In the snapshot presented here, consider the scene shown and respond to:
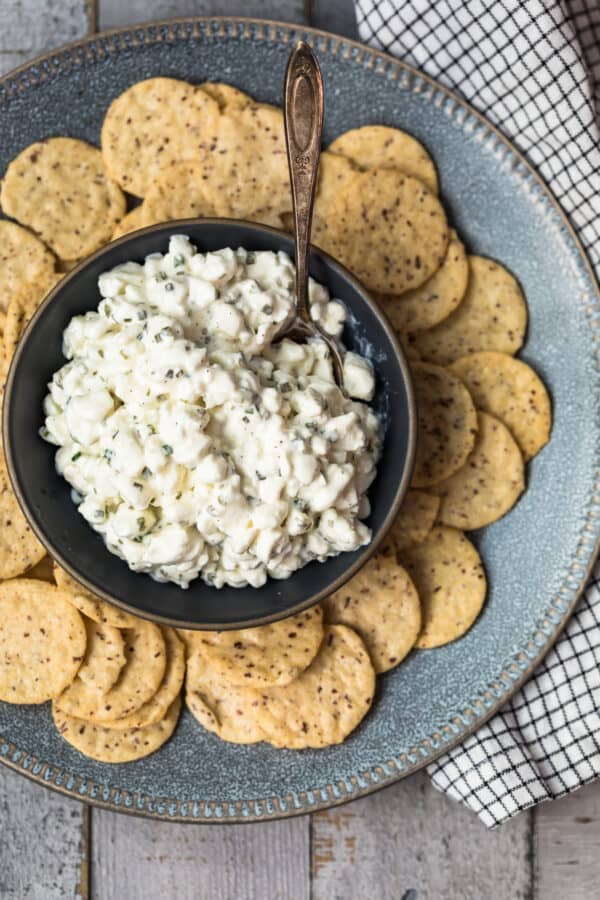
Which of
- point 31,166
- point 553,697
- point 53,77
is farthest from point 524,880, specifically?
point 53,77

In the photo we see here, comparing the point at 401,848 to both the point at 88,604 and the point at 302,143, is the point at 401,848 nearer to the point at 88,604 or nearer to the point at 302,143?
the point at 88,604

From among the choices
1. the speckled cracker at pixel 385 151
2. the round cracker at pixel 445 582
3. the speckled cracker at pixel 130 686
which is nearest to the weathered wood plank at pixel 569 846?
the round cracker at pixel 445 582

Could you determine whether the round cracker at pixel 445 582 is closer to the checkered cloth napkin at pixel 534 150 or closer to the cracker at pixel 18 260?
the checkered cloth napkin at pixel 534 150

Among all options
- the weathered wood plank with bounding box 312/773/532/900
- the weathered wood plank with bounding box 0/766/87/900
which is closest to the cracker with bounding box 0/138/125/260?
the weathered wood plank with bounding box 0/766/87/900

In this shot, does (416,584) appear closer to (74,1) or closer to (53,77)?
(53,77)

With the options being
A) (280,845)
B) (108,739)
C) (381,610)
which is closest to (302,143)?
(381,610)

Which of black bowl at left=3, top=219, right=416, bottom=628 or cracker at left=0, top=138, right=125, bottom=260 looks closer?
black bowl at left=3, top=219, right=416, bottom=628

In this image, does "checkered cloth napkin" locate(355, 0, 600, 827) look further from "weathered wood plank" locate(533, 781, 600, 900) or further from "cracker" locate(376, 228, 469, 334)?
"cracker" locate(376, 228, 469, 334)
